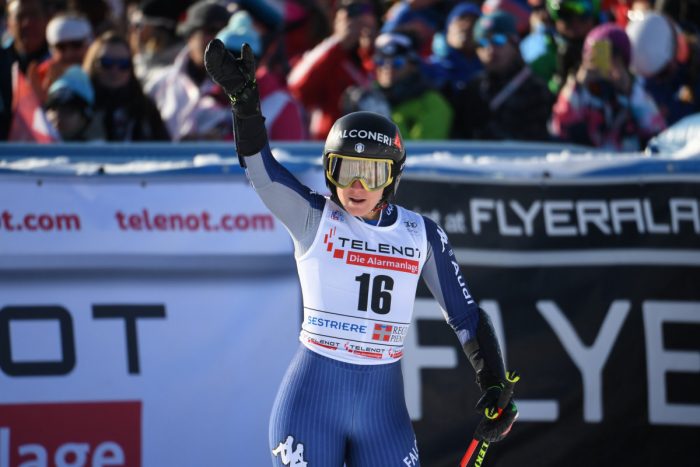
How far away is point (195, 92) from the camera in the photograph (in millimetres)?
8352

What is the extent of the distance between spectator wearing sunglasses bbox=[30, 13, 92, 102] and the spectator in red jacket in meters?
1.63

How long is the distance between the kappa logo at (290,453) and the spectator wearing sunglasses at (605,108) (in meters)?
4.56

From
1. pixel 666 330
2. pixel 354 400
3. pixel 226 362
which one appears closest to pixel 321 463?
pixel 354 400

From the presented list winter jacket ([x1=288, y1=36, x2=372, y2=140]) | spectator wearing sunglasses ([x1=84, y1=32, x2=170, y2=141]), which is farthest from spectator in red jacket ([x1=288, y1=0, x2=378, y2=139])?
spectator wearing sunglasses ([x1=84, y1=32, x2=170, y2=141])

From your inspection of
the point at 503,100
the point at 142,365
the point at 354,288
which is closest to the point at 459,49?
the point at 503,100

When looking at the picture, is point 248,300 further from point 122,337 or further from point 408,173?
point 408,173

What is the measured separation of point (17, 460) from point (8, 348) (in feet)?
2.01

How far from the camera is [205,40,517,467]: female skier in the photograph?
4.61m

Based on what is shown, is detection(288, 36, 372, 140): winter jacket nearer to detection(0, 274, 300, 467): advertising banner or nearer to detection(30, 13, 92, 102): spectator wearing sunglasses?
detection(30, 13, 92, 102): spectator wearing sunglasses

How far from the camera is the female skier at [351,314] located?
4.61 m

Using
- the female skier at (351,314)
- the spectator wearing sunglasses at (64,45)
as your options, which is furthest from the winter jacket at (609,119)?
the female skier at (351,314)

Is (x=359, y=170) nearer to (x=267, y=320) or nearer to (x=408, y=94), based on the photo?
(x=267, y=320)

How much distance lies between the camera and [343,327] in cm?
468

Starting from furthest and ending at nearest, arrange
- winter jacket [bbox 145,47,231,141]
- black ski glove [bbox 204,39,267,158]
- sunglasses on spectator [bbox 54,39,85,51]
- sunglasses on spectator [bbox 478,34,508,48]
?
sunglasses on spectator [bbox 54,39,85,51]
sunglasses on spectator [bbox 478,34,508,48]
winter jacket [bbox 145,47,231,141]
black ski glove [bbox 204,39,267,158]
